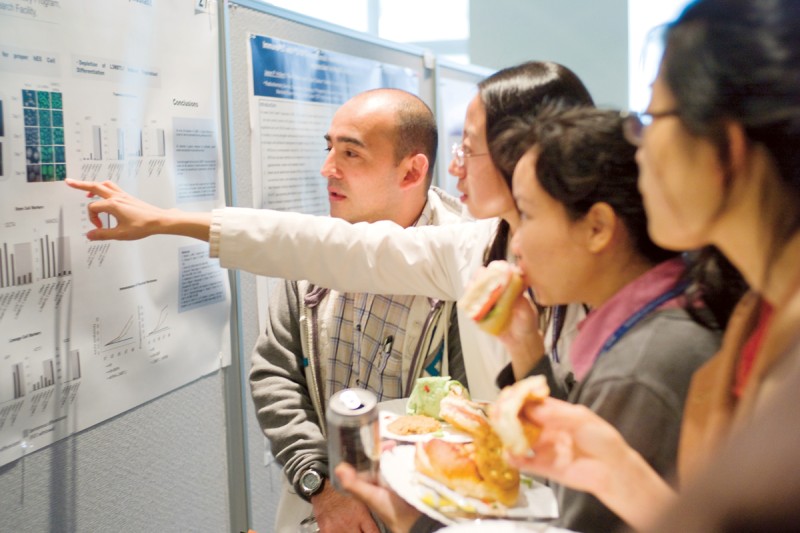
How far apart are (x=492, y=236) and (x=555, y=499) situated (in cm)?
34

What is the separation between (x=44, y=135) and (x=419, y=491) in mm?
707

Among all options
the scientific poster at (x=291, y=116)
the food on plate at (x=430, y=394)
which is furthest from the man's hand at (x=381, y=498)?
the scientific poster at (x=291, y=116)

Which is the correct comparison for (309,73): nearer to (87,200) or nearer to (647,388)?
(87,200)

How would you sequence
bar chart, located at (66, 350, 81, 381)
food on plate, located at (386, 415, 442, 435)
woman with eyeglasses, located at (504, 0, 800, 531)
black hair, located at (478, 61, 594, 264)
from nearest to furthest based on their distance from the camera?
1. woman with eyeglasses, located at (504, 0, 800, 531)
2. food on plate, located at (386, 415, 442, 435)
3. black hair, located at (478, 61, 594, 264)
4. bar chart, located at (66, 350, 81, 381)

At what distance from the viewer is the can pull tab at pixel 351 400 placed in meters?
0.52

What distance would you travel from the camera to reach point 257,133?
127 centimetres

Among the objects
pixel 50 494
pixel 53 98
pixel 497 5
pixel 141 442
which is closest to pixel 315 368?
pixel 141 442

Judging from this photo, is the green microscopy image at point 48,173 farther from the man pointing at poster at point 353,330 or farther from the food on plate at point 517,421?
the food on plate at point 517,421

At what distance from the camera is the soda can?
507mm

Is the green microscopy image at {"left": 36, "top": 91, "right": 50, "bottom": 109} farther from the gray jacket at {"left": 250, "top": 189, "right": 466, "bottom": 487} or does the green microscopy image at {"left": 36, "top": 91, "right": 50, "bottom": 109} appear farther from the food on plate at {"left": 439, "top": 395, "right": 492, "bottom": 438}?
the food on plate at {"left": 439, "top": 395, "right": 492, "bottom": 438}

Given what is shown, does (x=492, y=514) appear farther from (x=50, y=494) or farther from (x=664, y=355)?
(x=50, y=494)

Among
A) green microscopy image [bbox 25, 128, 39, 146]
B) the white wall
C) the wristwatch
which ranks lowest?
the wristwatch

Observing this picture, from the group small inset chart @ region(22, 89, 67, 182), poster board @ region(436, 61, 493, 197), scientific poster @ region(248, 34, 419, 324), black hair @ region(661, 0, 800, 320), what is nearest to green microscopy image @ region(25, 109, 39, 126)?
small inset chart @ region(22, 89, 67, 182)

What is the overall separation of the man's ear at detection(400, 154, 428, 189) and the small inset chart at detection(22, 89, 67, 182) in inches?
21.8
